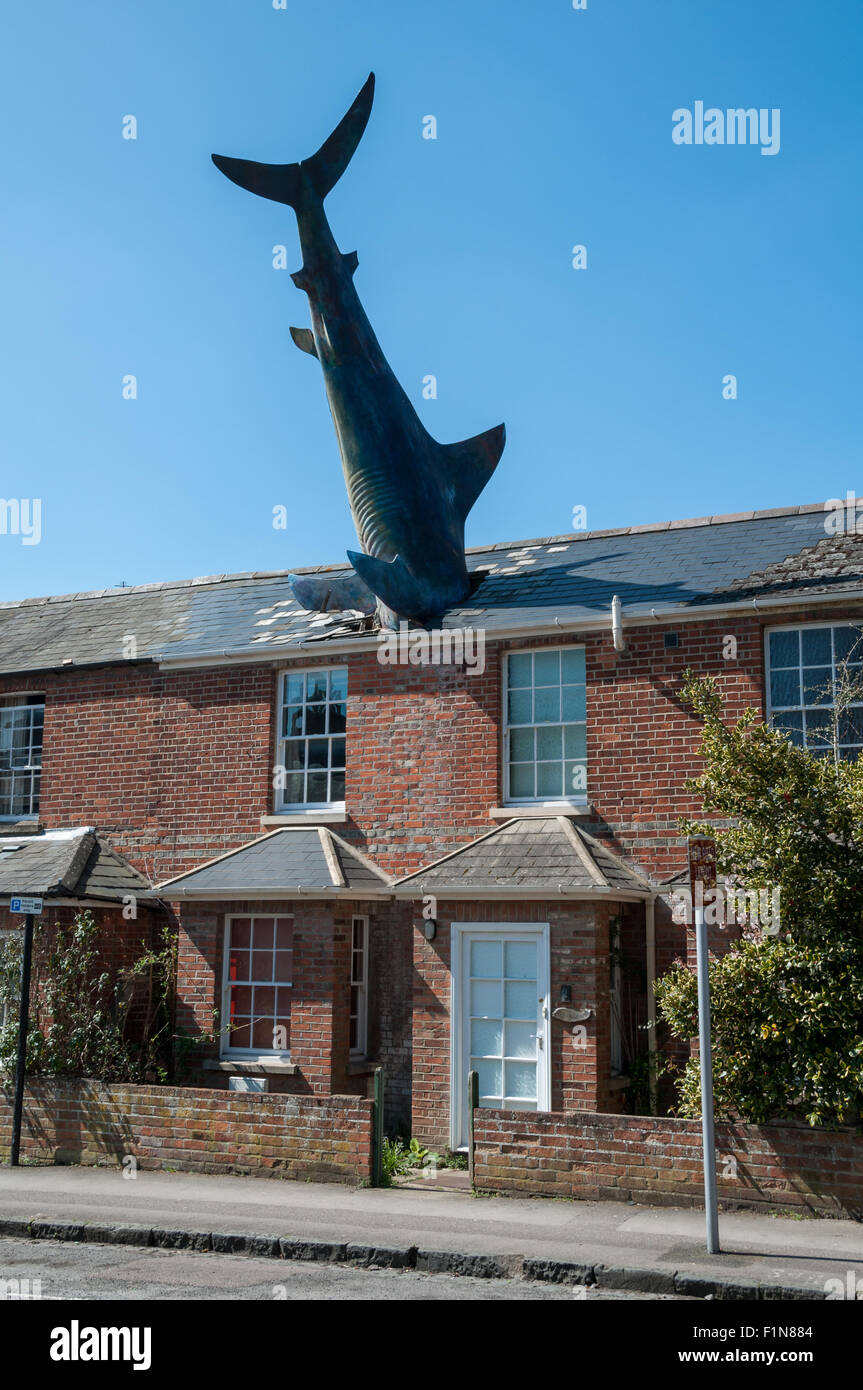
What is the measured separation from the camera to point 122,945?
15258mm

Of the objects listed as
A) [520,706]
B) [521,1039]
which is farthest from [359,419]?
[521,1039]

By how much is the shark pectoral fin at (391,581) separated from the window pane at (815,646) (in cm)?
478

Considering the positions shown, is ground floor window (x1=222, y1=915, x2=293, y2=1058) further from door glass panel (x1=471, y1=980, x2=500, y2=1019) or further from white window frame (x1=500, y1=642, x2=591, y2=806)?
white window frame (x1=500, y1=642, x2=591, y2=806)

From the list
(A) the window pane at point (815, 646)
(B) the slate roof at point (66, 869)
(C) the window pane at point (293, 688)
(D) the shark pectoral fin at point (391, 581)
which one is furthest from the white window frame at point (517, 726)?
(B) the slate roof at point (66, 869)

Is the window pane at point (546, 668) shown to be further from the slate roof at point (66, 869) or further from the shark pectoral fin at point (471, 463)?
the slate roof at point (66, 869)

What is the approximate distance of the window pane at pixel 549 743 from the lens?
47.2 ft

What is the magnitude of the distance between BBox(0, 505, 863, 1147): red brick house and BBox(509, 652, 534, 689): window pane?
32 mm

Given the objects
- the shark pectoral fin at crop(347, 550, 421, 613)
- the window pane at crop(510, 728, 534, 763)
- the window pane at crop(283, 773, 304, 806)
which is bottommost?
the window pane at crop(283, 773, 304, 806)

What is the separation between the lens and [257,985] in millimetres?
14641

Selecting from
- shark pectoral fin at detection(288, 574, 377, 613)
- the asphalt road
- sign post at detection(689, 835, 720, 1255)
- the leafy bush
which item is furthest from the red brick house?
the asphalt road

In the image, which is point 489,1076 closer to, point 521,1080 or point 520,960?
point 521,1080

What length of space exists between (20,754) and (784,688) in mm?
10388

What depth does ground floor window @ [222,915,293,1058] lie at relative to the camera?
1453 centimetres
